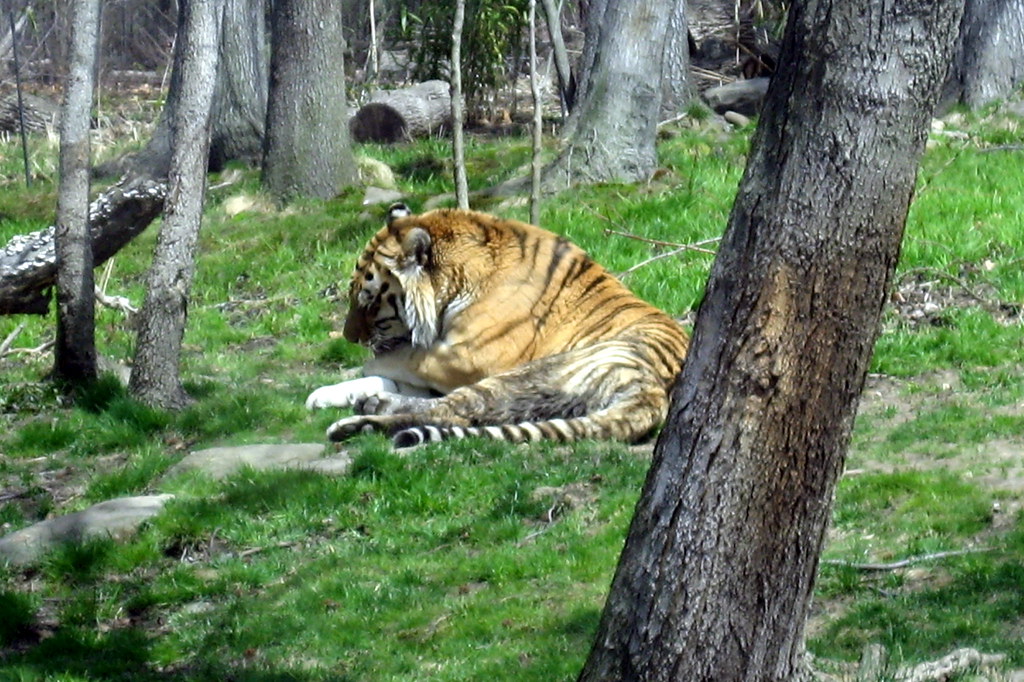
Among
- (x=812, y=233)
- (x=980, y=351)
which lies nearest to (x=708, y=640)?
(x=812, y=233)

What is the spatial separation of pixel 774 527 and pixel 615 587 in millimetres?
453

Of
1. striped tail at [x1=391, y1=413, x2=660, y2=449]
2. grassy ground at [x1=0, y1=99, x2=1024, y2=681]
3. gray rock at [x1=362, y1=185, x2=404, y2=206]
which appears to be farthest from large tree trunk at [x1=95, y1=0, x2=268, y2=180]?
striped tail at [x1=391, y1=413, x2=660, y2=449]

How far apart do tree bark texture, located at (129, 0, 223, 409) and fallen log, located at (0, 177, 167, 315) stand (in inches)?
43.0

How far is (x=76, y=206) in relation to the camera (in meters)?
8.30

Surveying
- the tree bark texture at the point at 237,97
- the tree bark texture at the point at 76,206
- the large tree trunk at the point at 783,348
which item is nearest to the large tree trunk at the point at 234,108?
the tree bark texture at the point at 237,97

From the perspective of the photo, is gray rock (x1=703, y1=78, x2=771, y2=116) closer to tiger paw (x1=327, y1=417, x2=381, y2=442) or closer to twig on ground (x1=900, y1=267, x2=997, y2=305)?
twig on ground (x1=900, y1=267, x2=997, y2=305)

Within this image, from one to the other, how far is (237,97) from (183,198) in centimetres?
880

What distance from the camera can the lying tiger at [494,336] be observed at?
7.56 m

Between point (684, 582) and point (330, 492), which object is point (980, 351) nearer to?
point (330, 492)

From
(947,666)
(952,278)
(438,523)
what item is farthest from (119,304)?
(947,666)

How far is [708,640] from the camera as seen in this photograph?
11.5ft

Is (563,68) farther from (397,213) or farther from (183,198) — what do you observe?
(183,198)

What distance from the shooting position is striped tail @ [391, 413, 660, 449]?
23.7 feet

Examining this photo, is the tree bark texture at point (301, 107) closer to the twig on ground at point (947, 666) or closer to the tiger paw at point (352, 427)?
the tiger paw at point (352, 427)
